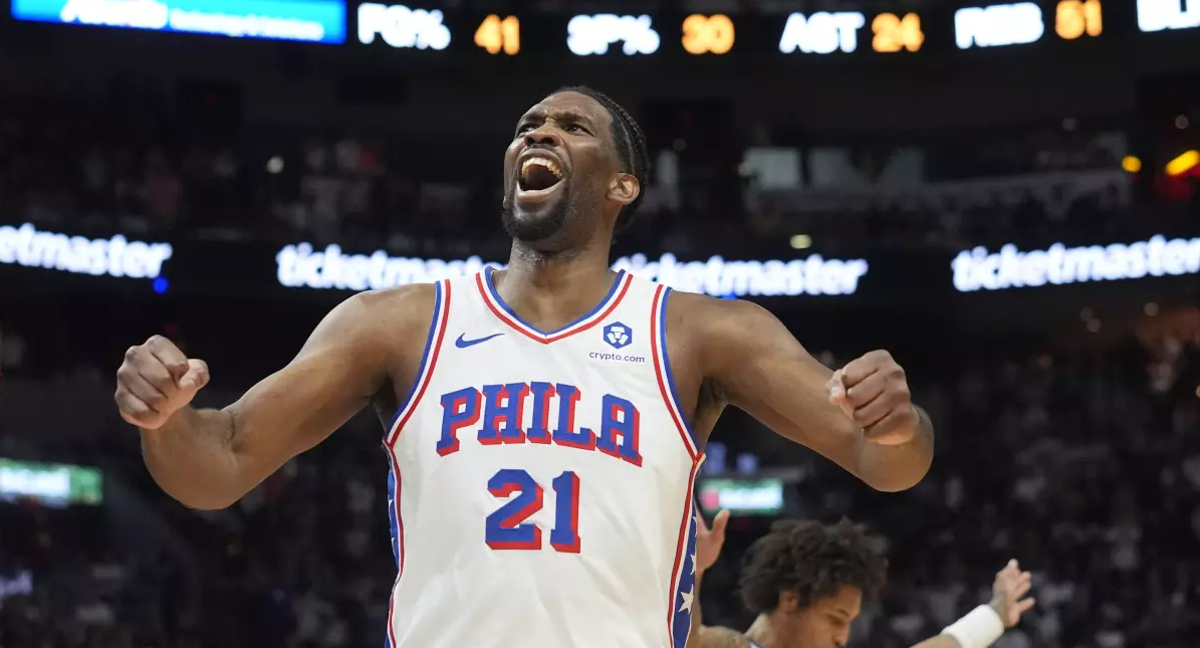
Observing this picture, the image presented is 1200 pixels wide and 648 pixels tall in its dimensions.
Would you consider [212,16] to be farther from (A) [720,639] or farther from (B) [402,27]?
(A) [720,639]

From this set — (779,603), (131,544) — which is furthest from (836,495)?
(779,603)

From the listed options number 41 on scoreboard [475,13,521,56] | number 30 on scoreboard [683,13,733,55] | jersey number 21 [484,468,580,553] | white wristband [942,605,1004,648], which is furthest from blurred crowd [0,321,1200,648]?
jersey number 21 [484,468,580,553]

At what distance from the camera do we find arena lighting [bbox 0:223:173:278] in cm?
1465

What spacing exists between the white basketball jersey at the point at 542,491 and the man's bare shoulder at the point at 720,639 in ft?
5.07

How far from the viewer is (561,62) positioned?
18344mm

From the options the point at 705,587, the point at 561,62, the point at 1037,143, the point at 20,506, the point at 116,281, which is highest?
the point at 561,62

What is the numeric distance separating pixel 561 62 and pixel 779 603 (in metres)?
14.2

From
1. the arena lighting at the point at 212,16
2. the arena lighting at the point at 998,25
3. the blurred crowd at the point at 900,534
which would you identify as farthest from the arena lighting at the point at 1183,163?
the arena lighting at the point at 212,16

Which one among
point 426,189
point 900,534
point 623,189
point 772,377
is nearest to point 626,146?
point 623,189

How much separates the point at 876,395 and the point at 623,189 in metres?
0.89

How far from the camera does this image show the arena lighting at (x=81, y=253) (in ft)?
Answer: 48.1

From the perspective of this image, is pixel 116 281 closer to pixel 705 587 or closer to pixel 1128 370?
pixel 705 587

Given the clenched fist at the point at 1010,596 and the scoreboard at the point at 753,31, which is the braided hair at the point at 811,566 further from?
the scoreboard at the point at 753,31

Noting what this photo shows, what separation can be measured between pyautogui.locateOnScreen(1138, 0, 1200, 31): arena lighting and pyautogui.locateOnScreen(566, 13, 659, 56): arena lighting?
5871mm
